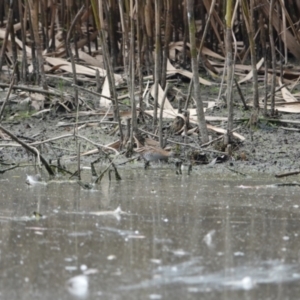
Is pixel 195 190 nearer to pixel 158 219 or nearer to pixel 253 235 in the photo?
pixel 158 219

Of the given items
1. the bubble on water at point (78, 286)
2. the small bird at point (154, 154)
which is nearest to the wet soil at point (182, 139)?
the small bird at point (154, 154)

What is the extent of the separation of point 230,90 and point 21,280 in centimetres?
280

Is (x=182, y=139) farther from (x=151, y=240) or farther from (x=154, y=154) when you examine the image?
(x=151, y=240)

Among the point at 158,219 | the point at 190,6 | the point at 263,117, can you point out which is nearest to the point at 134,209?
the point at 158,219

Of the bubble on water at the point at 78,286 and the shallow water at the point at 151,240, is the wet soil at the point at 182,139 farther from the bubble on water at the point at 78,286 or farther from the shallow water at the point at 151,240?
the bubble on water at the point at 78,286

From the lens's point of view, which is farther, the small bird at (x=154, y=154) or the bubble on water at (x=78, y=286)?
the small bird at (x=154, y=154)

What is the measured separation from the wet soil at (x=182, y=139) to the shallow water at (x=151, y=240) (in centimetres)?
56

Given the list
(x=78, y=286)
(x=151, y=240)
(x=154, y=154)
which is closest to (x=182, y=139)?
(x=154, y=154)

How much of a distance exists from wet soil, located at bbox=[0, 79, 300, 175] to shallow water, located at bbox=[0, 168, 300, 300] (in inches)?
21.9

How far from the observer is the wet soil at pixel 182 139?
5.25 meters

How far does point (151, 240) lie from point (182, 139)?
2527mm

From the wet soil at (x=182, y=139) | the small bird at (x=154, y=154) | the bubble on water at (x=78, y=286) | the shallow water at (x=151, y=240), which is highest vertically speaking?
the bubble on water at (x=78, y=286)

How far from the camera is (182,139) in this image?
5.73 m

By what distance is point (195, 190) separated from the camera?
4.42 m
